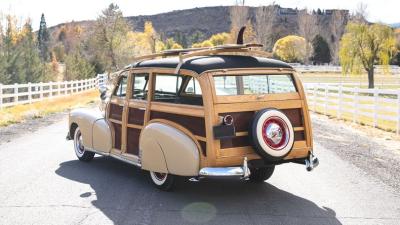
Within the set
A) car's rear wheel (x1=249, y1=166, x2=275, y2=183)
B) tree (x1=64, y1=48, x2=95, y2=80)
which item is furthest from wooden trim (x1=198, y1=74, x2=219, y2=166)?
tree (x1=64, y1=48, x2=95, y2=80)

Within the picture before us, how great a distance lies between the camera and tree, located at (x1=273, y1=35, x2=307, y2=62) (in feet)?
352

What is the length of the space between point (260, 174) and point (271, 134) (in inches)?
58.1

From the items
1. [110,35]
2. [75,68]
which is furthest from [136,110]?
[110,35]

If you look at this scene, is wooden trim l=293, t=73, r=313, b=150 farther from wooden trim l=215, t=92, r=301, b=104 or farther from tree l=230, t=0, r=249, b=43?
tree l=230, t=0, r=249, b=43

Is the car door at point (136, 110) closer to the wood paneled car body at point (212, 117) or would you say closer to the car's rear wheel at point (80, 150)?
the wood paneled car body at point (212, 117)

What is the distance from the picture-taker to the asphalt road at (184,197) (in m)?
5.77

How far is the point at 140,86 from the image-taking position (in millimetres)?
7668

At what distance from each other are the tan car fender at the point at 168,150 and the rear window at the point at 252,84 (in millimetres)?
758

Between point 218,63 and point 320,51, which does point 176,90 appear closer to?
point 218,63

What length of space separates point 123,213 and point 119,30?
67624 mm

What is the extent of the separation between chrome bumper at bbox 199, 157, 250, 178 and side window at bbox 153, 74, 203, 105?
866 millimetres

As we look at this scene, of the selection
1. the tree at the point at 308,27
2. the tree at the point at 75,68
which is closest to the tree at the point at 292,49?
the tree at the point at 308,27

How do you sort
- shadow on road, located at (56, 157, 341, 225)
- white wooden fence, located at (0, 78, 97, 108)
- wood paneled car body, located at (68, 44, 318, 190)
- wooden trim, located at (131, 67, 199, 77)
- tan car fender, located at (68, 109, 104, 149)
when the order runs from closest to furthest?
1. shadow on road, located at (56, 157, 341, 225)
2. wood paneled car body, located at (68, 44, 318, 190)
3. wooden trim, located at (131, 67, 199, 77)
4. tan car fender, located at (68, 109, 104, 149)
5. white wooden fence, located at (0, 78, 97, 108)

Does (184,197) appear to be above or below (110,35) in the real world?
below
